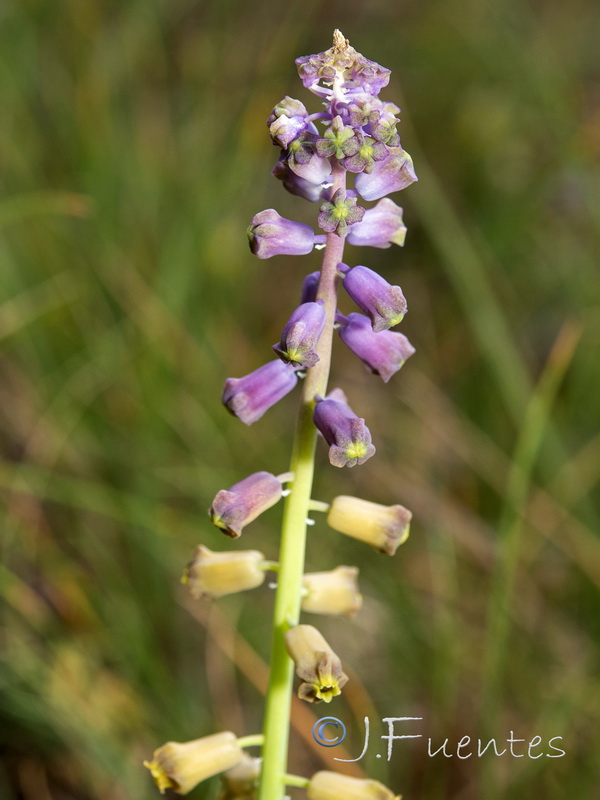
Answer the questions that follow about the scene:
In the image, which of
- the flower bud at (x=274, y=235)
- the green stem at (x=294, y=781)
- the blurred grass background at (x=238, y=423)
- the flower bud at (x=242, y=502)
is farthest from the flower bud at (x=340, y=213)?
the blurred grass background at (x=238, y=423)

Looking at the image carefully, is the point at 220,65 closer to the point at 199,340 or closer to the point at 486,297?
the point at 199,340

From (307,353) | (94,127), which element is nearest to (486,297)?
(94,127)

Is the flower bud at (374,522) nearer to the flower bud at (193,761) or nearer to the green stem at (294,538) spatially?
the green stem at (294,538)

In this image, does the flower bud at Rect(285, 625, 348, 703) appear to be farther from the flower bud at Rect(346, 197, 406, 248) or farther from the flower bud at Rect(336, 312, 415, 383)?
the flower bud at Rect(346, 197, 406, 248)

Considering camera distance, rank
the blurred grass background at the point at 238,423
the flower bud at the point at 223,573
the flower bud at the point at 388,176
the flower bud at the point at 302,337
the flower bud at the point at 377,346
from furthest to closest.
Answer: the blurred grass background at the point at 238,423 < the flower bud at the point at 223,573 < the flower bud at the point at 377,346 < the flower bud at the point at 388,176 < the flower bud at the point at 302,337

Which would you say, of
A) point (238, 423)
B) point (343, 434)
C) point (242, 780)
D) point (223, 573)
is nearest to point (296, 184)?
point (343, 434)

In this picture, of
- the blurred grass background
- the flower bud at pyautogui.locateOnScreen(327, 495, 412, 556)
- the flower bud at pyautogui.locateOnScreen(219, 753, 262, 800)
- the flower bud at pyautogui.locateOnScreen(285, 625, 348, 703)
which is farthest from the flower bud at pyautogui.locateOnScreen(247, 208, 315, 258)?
the blurred grass background

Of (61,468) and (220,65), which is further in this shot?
(220,65)
